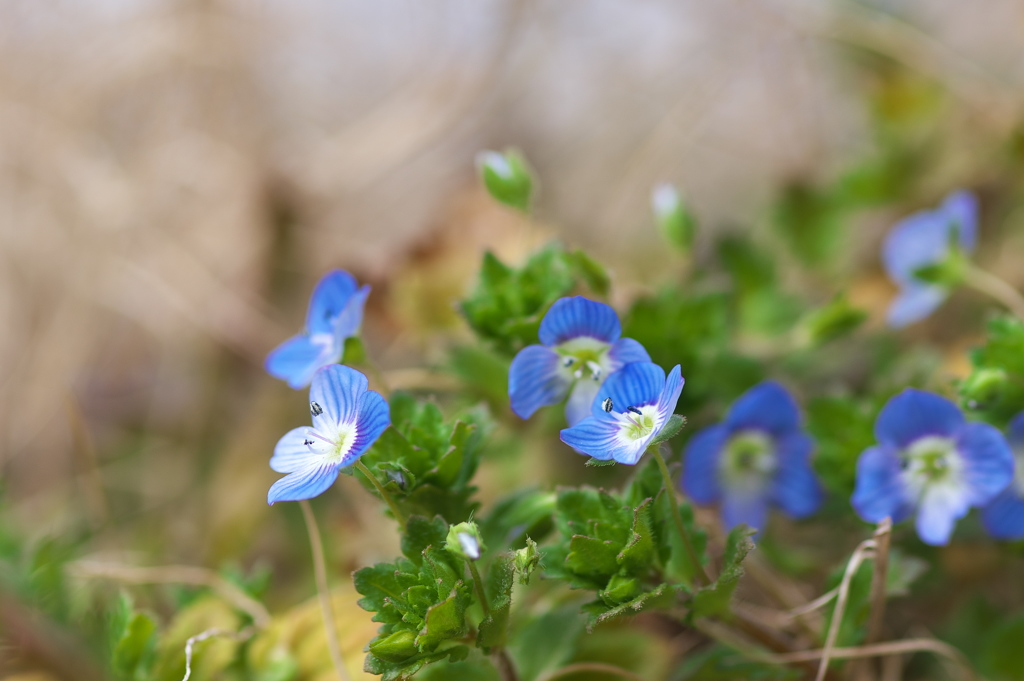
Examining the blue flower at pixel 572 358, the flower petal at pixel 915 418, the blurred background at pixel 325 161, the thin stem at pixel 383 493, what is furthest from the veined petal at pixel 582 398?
the blurred background at pixel 325 161

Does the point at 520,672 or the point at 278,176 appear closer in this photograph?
the point at 520,672

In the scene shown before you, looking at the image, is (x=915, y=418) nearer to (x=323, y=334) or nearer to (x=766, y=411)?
(x=766, y=411)

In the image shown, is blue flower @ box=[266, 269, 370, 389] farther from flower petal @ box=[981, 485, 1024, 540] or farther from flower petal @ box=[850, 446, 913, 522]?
flower petal @ box=[981, 485, 1024, 540]

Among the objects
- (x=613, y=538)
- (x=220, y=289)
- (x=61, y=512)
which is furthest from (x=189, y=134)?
(x=613, y=538)

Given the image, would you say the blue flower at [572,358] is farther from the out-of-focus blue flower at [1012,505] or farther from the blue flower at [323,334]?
the out-of-focus blue flower at [1012,505]

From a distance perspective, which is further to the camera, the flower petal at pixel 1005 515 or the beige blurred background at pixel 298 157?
the beige blurred background at pixel 298 157

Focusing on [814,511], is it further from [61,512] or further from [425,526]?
[61,512]
